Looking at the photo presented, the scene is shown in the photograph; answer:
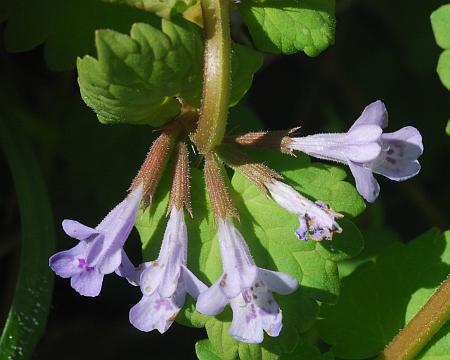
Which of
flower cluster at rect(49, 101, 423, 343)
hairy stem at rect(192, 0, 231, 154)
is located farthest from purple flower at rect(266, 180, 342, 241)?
hairy stem at rect(192, 0, 231, 154)

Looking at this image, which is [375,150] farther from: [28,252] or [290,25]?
[28,252]

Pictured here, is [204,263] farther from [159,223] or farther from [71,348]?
[71,348]

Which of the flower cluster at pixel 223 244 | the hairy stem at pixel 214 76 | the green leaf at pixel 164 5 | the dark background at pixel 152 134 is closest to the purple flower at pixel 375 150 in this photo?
the flower cluster at pixel 223 244

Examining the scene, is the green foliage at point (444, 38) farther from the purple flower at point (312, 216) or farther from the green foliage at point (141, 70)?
the green foliage at point (141, 70)

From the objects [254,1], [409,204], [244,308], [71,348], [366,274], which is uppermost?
[254,1]

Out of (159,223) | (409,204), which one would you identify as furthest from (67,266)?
(409,204)
